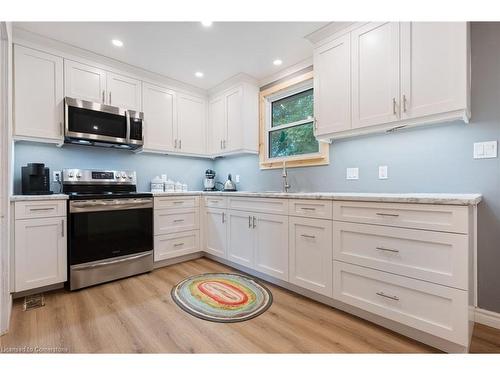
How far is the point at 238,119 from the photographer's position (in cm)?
324

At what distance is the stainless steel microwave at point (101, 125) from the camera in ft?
7.97

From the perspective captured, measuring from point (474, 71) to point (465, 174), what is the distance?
745 mm

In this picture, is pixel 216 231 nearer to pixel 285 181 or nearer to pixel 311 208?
pixel 285 181

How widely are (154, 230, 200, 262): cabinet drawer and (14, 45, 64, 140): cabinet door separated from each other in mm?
1533

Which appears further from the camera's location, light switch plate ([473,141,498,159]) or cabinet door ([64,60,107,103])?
cabinet door ([64,60,107,103])

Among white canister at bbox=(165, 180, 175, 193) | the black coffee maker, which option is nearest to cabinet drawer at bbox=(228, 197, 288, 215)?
white canister at bbox=(165, 180, 175, 193)

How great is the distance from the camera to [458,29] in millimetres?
1533

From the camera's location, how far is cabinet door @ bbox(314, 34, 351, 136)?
6.88 feet

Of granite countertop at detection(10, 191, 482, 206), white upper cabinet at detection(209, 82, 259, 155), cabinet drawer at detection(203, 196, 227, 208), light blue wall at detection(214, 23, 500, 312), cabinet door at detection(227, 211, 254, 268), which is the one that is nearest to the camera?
granite countertop at detection(10, 191, 482, 206)

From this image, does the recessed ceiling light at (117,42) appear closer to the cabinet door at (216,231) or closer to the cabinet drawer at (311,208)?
the cabinet door at (216,231)

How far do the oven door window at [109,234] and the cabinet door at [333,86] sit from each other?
215 cm

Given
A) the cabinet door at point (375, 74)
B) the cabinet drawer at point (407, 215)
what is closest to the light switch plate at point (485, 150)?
the cabinet door at point (375, 74)

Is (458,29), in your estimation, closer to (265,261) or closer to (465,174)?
(465,174)

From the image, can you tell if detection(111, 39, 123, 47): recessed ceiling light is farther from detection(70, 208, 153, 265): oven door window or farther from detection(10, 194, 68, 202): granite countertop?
detection(70, 208, 153, 265): oven door window
